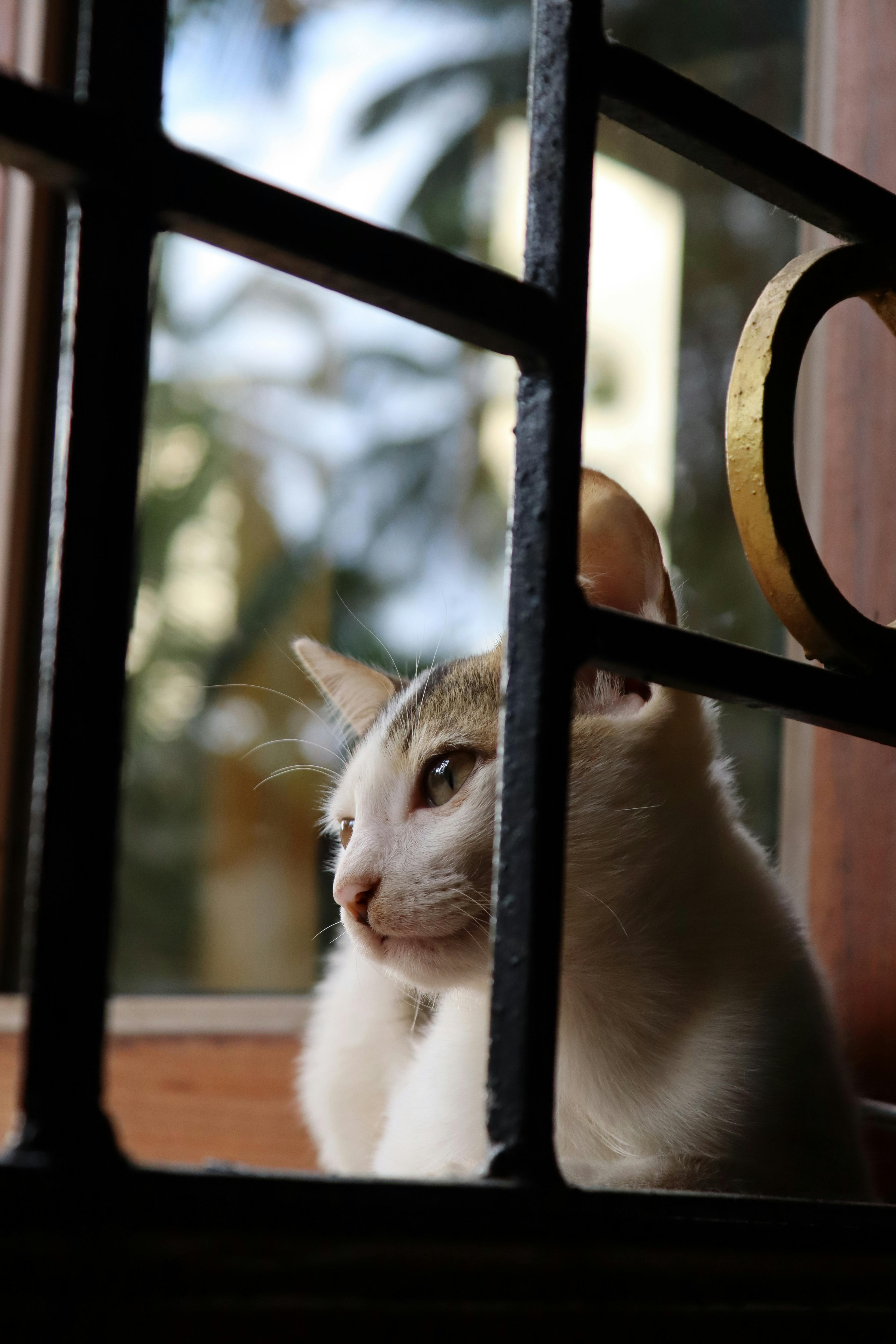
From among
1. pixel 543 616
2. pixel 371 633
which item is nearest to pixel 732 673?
pixel 543 616

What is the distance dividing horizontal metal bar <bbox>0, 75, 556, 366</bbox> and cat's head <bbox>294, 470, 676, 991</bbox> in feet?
Result: 1.01

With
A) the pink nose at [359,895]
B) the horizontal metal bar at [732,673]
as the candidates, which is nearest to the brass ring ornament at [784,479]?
the horizontal metal bar at [732,673]

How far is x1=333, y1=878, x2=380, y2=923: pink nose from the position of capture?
2.81 ft

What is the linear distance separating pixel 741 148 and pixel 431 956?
559mm

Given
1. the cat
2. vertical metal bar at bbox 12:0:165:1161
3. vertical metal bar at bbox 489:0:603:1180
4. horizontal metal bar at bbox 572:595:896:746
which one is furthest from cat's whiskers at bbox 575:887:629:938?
vertical metal bar at bbox 12:0:165:1161

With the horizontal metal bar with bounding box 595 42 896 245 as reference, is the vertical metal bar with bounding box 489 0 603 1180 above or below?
below

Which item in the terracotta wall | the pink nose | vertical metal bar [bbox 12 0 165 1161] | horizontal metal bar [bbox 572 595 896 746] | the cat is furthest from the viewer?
the terracotta wall

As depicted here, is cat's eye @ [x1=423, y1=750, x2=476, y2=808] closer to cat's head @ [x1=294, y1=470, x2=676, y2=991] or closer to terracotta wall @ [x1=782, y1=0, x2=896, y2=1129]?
cat's head @ [x1=294, y1=470, x2=676, y2=991]

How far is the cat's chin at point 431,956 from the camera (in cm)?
83

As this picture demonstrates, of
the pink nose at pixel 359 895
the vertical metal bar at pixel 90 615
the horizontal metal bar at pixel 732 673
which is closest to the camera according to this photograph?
the vertical metal bar at pixel 90 615

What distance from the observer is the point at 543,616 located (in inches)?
18.1

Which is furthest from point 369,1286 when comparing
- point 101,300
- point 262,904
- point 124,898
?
point 124,898

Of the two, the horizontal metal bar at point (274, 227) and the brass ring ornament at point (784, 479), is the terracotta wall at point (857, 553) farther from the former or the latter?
the horizontal metal bar at point (274, 227)

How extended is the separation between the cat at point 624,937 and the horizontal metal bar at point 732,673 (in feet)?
0.61
